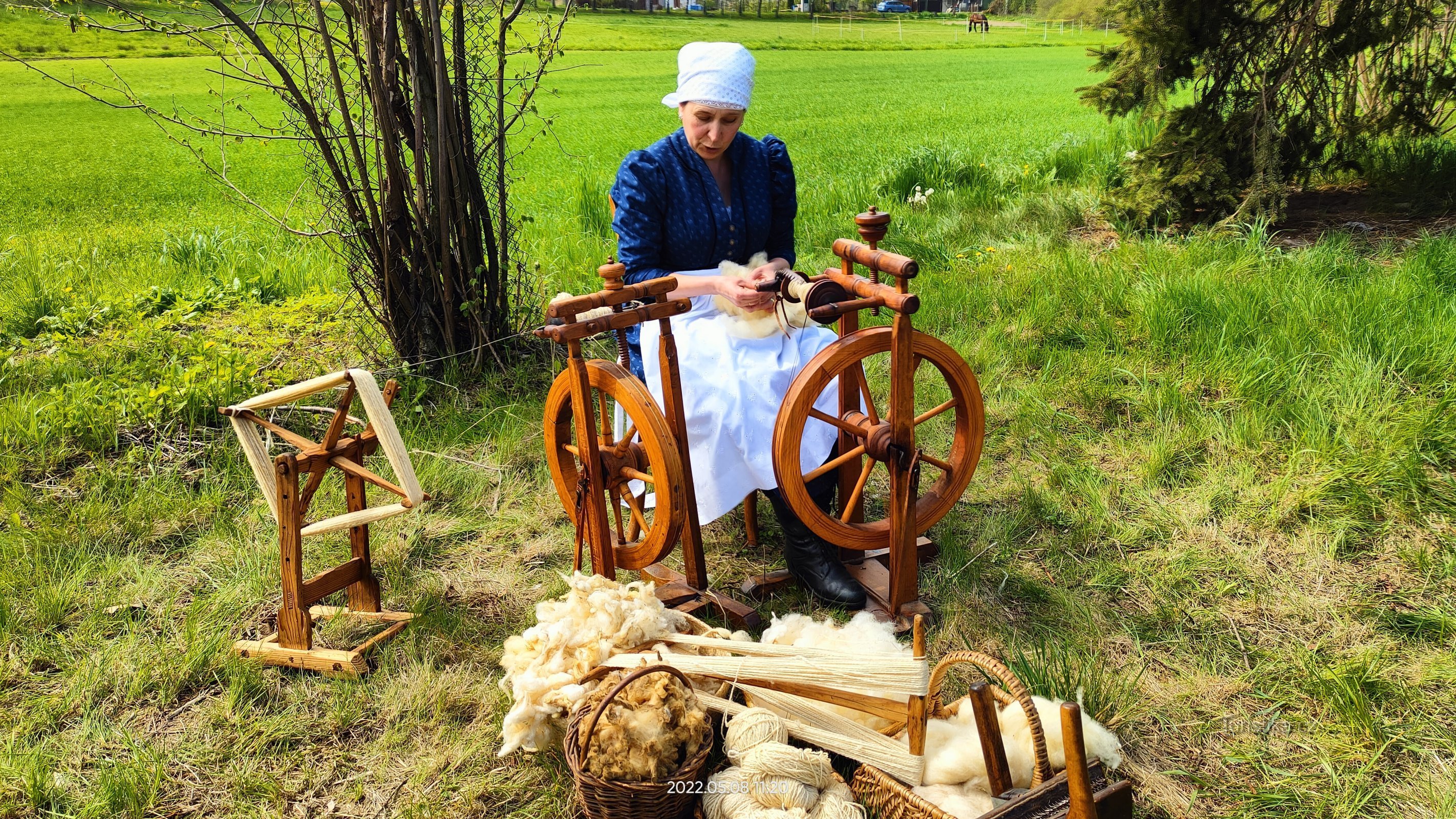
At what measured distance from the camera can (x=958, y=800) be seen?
172 centimetres

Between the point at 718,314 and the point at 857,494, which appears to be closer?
the point at 857,494

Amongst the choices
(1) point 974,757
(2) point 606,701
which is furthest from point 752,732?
(1) point 974,757

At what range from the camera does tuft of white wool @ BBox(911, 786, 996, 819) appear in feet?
5.56

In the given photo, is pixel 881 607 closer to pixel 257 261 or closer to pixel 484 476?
pixel 484 476

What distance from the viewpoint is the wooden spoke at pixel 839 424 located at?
92.4 inches

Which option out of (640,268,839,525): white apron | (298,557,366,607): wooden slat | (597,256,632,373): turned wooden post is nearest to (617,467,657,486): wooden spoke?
(640,268,839,525): white apron

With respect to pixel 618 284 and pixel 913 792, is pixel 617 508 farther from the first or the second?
pixel 913 792

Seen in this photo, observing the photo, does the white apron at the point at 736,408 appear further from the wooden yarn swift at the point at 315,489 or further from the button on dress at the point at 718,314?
the wooden yarn swift at the point at 315,489

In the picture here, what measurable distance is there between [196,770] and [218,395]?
1.98 meters

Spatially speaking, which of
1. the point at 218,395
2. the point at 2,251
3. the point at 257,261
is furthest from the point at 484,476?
the point at 2,251

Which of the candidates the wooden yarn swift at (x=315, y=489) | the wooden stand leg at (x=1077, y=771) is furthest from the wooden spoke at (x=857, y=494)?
the wooden yarn swift at (x=315, y=489)

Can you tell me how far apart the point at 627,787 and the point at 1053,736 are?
2.77ft

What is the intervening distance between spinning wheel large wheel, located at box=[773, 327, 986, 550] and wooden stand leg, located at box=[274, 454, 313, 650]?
4.19ft

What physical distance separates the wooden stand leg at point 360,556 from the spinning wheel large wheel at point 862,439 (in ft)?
3.99
